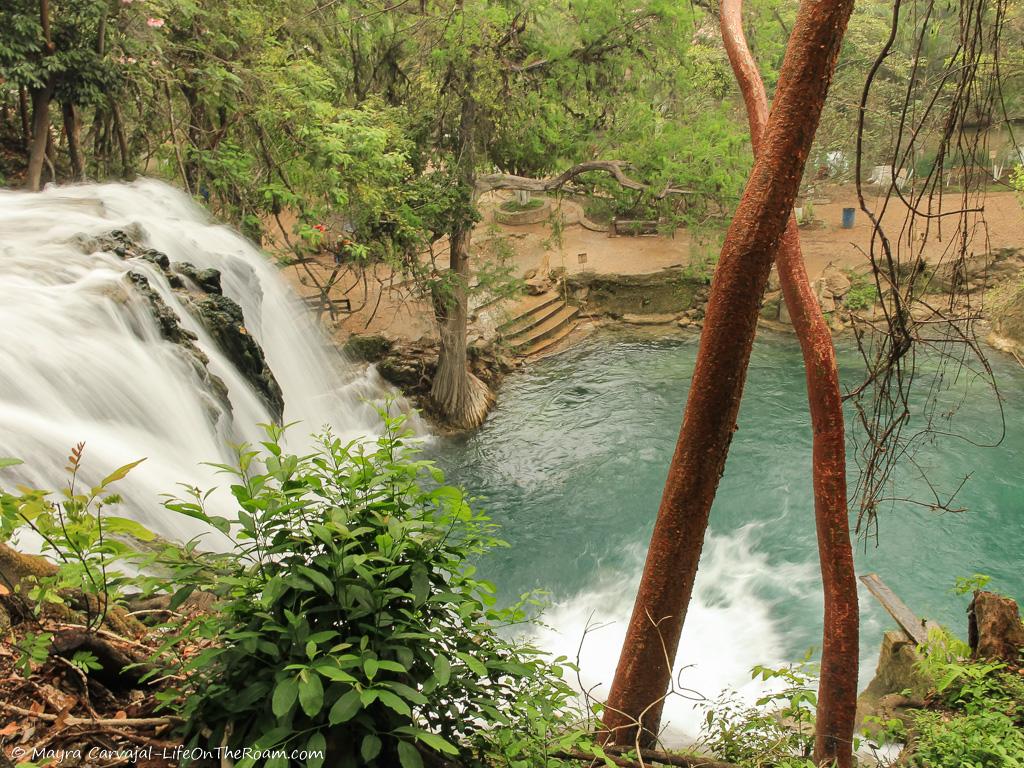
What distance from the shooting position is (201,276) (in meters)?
7.51

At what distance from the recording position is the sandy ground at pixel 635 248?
1309 centimetres

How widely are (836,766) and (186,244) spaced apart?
7650 millimetres

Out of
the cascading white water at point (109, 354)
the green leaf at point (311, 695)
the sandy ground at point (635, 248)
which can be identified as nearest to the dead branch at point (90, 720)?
the green leaf at point (311, 695)

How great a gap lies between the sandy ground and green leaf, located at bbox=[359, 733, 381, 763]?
10.8 metres

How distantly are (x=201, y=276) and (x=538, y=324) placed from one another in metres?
8.21

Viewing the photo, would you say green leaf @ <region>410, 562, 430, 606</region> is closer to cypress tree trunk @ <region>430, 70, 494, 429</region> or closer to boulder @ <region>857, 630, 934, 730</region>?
boulder @ <region>857, 630, 934, 730</region>

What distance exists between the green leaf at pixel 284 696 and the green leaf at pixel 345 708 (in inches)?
3.8

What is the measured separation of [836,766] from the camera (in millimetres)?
3189

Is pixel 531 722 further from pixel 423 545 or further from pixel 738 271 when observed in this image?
pixel 738 271

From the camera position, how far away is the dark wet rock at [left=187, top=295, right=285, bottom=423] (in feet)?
23.9

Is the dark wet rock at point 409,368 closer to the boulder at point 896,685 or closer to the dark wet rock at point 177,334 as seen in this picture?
the dark wet rock at point 177,334

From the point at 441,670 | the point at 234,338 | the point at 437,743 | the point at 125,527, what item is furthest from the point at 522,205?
the point at 437,743

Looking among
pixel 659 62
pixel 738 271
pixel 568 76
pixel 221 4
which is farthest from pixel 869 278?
pixel 738 271

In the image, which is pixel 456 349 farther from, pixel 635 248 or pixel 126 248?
pixel 635 248
